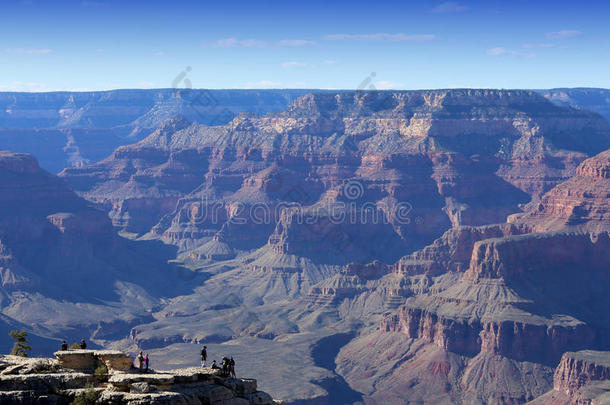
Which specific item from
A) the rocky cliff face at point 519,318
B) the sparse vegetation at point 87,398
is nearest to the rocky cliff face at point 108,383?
the sparse vegetation at point 87,398

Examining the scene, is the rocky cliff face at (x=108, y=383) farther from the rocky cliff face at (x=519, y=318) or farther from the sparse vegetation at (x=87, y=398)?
the rocky cliff face at (x=519, y=318)

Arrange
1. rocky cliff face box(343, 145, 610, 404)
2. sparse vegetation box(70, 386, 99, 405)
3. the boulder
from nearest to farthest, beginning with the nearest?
1. sparse vegetation box(70, 386, 99, 405)
2. the boulder
3. rocky cliff face box(343, 145, 610, 404)

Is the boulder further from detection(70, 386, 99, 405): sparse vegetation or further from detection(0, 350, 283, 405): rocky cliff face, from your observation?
detection(70, 386, 99, 405): sparse vegetation

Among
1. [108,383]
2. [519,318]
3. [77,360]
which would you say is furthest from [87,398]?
[519,318]

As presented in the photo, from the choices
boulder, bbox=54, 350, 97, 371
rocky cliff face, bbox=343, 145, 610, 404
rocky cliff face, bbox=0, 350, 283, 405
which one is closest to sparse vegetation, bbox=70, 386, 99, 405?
rocky cliff face, bbox=0, 350, 283, 405

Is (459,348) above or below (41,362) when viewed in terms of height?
below

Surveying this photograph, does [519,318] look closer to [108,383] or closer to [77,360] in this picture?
[77,360]

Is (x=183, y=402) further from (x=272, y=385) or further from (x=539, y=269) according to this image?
(x=539, y=269)

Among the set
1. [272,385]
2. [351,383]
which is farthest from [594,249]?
[272,385]
